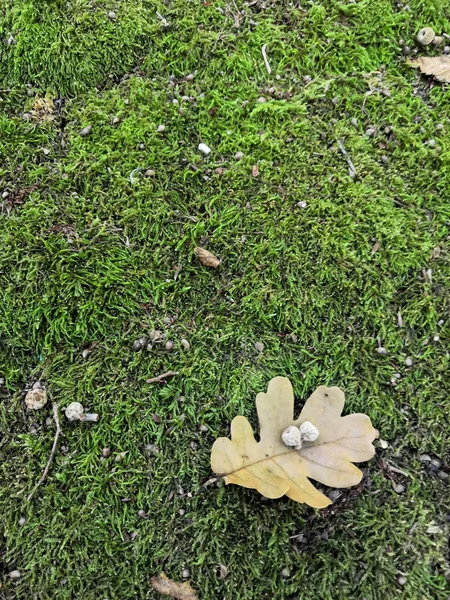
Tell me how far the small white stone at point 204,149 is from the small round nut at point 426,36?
1106 mm

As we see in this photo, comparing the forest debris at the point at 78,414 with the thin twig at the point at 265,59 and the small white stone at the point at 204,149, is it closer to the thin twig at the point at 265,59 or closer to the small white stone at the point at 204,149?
the small white stone at the point at 204,149

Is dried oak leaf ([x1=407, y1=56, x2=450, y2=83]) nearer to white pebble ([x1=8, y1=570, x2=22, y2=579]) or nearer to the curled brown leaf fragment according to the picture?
the curled brown leaf fragment

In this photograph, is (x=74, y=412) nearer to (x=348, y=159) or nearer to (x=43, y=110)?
(x=43, y=110)

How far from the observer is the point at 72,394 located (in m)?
Answer: 1.61

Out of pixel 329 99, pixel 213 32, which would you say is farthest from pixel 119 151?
pixel 329 99

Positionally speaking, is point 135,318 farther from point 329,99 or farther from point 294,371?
point 329,99

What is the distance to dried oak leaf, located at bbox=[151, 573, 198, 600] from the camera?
4.80 ft

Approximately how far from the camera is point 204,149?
1825 mm

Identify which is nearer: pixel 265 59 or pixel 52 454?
pixel 52 454

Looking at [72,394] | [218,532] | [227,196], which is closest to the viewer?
[218,532]

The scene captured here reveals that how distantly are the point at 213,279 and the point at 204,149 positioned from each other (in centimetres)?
58

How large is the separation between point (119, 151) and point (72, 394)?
3.36 ft

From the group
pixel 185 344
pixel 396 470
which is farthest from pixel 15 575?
pixel 396 470

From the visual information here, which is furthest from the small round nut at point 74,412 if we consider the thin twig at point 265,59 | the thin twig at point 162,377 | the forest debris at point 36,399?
the thin twig at point 265,59
